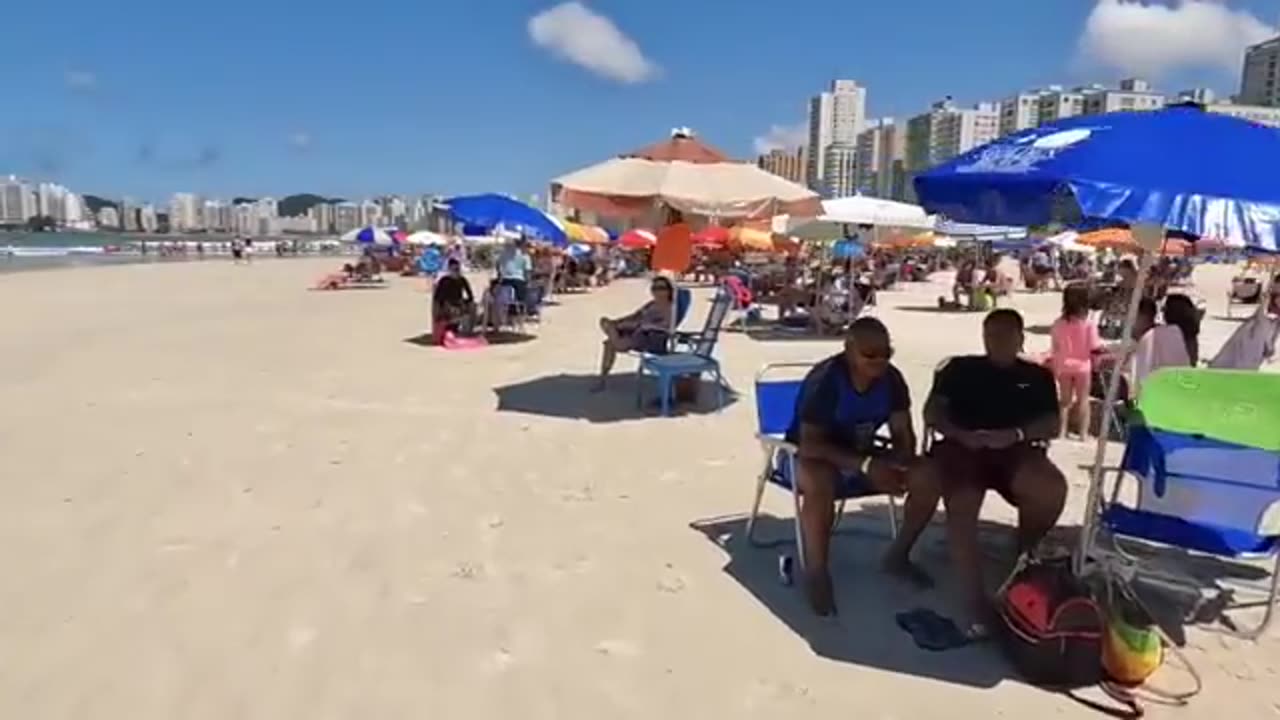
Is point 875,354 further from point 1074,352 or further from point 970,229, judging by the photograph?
point 970,229

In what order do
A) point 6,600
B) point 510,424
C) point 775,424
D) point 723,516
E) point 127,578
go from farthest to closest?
point 510,424, point 723,516, point 775,424, point 127,578, point 6,600

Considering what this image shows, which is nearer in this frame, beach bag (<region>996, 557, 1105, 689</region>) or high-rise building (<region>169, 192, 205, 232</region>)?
beach bag (<region>996, 557, 1105, 689</region>)

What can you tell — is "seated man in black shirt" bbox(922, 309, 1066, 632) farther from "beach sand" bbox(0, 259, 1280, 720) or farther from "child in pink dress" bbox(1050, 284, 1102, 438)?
"child in pink dress" bbox(1050, 284, 1102, 438)

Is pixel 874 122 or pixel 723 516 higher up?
pixel 874 122

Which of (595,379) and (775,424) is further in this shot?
(595,379)

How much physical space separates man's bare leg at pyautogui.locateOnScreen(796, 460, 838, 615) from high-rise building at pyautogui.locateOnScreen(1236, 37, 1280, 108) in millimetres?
43390

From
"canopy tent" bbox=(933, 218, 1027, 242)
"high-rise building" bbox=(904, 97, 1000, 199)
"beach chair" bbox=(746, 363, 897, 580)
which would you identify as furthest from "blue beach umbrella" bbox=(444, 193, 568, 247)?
"high-rise building" bbox=(904, 97, 1000, 199)

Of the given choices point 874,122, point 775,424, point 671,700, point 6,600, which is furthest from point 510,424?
point 874,122

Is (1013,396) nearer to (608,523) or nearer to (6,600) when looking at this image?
(608,523)

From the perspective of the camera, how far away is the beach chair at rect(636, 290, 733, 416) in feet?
22.3

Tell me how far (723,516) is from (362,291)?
64.9 ft

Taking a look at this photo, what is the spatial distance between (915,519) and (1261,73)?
50.2 meters

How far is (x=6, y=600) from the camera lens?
3.28 m

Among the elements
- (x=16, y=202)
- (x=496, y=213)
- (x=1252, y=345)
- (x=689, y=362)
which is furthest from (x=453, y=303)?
(x=16, y=202)
